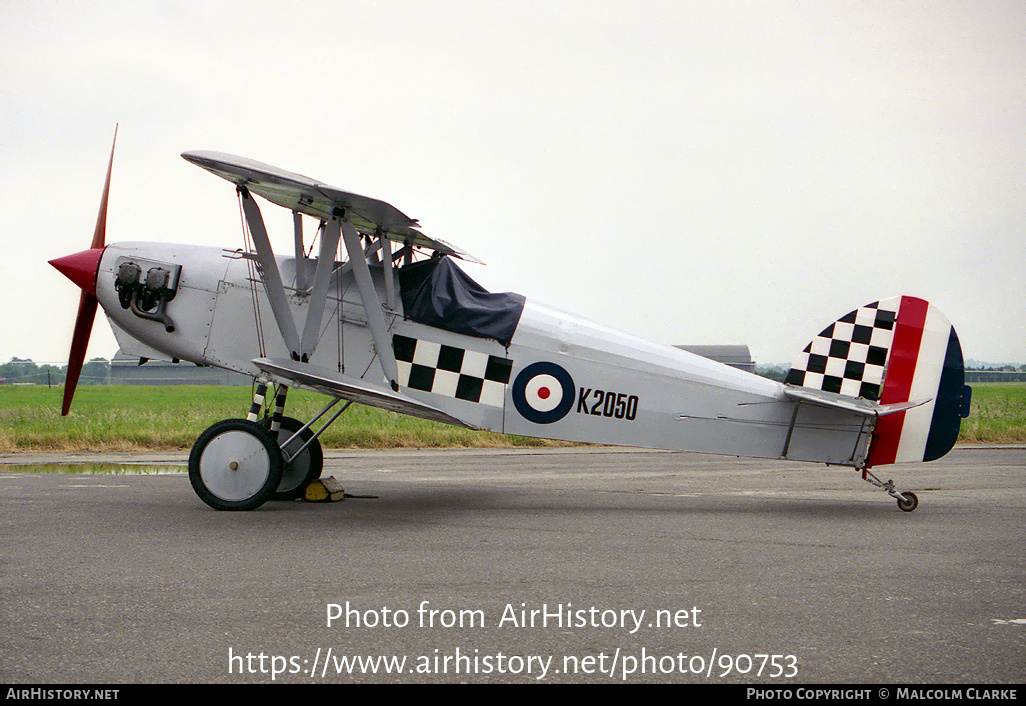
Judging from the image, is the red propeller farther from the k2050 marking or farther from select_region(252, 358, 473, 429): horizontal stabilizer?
the k2050 marking

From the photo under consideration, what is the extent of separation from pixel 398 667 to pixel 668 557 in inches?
109

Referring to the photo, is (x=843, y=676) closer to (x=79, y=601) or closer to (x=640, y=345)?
(x=79, y=601)

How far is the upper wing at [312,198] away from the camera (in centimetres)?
708

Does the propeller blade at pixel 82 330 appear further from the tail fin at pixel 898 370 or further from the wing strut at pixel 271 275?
the tail fin at pixel 898 370

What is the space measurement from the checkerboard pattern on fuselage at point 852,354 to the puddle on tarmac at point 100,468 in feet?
26.7

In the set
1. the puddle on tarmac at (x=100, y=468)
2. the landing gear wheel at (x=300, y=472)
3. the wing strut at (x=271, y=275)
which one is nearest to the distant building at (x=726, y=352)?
the puddle on tarmac at (x=100, y=468)

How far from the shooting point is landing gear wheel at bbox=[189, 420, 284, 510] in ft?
25.2

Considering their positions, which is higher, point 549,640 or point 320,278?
point 320,278

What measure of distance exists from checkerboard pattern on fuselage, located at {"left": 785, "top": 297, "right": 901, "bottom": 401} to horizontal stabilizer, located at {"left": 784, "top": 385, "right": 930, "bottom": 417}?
94mm

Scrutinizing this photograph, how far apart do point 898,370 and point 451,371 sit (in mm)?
4188

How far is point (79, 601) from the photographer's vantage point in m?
4.40

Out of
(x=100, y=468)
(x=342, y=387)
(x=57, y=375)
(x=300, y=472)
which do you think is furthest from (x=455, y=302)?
(x=57, y=375)
